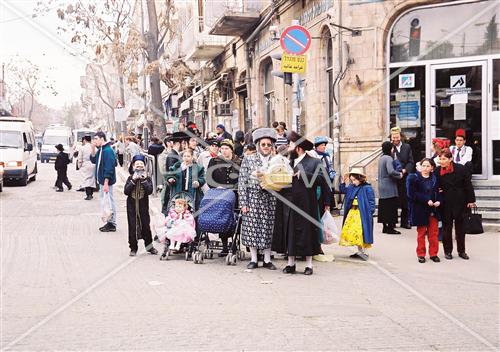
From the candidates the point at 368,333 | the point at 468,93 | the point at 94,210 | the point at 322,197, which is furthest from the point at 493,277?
the point at 94,210

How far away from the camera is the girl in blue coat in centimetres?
931

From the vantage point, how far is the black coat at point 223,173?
30.7ft

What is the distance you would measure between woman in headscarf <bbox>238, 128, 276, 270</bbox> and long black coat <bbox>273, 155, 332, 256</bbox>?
22 centimetres

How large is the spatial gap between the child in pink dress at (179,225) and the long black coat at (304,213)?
1465 mm

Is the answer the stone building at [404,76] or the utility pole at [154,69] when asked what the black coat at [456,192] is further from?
the utility pole at [154,69]

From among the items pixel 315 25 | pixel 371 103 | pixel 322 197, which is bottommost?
pixel 322 197

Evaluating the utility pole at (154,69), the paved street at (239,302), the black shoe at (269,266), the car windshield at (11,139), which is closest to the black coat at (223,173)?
the paved street at (239,302)

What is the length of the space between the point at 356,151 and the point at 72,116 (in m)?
116

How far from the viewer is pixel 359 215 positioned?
30.8 feet

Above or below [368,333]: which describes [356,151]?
above

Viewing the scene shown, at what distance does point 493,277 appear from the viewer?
26.7 ft

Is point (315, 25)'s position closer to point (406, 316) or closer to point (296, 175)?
point (296, 175)

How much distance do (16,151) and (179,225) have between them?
46.7 feet

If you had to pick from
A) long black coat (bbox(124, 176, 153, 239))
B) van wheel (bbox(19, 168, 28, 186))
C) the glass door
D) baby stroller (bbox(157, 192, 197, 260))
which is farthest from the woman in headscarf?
van wheel (bbox(19, 168, 28, 186))
